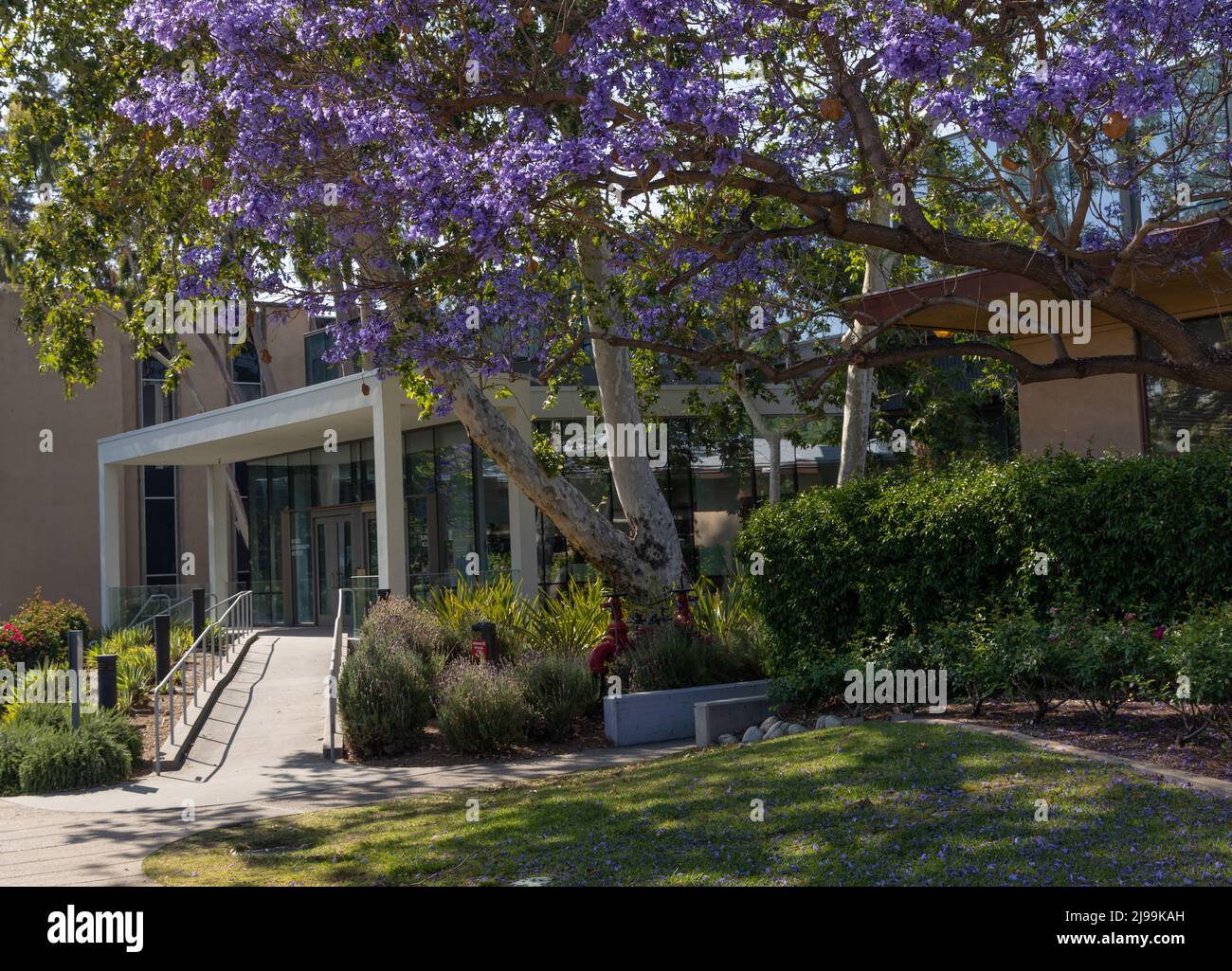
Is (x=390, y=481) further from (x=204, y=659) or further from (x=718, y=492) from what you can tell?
(x=718, y=492)

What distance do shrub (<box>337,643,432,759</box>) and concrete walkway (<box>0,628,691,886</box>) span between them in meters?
0.41

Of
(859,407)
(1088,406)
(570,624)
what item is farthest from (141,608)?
(1088,406)

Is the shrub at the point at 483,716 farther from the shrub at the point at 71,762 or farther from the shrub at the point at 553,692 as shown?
the shrub at the point at 71,762

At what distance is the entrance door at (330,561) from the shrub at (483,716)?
14296 mm

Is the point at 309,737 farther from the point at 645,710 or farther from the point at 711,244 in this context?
the point at 711,244

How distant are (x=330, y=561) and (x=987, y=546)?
19.2m

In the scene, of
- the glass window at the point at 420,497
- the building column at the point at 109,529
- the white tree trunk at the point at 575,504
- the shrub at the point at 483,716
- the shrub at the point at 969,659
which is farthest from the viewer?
the building column at the point at 109,529

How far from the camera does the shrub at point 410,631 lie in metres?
14.3

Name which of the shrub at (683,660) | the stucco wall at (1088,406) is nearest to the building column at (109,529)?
the shrub at (683,660)

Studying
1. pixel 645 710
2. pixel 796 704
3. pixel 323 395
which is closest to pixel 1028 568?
pixel 796 704

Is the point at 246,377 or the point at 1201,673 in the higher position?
the point at 246,377

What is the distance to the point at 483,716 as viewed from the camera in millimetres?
11969

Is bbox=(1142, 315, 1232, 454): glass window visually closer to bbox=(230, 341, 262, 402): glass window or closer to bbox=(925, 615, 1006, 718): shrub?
bbox=(925, 615, 1006, 718): shrub
